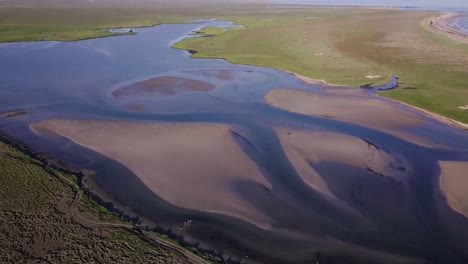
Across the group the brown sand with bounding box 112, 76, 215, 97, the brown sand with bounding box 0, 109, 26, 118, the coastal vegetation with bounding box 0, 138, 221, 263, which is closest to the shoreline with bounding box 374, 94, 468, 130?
the brown sand with bounding box 112, 76, 215, 97

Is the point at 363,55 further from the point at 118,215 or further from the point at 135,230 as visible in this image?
the point at 135,230

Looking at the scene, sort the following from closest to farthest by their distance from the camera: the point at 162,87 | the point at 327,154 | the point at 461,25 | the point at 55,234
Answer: the point at 55,234 < the point at 327,154 < the point at 162,87 < the point at 461,25

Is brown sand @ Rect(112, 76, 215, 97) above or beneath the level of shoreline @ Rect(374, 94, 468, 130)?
above

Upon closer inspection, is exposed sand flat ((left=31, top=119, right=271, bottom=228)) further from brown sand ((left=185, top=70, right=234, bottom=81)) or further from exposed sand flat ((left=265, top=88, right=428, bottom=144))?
brown sand ((left=185, top=70, right=234, bottom=81))

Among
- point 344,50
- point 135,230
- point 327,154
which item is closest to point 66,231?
point 135,230

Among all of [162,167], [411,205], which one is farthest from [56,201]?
[411,205]

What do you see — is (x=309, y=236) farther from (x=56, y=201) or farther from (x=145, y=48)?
(x=145, y=48)

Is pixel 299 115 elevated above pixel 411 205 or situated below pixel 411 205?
Result: above
